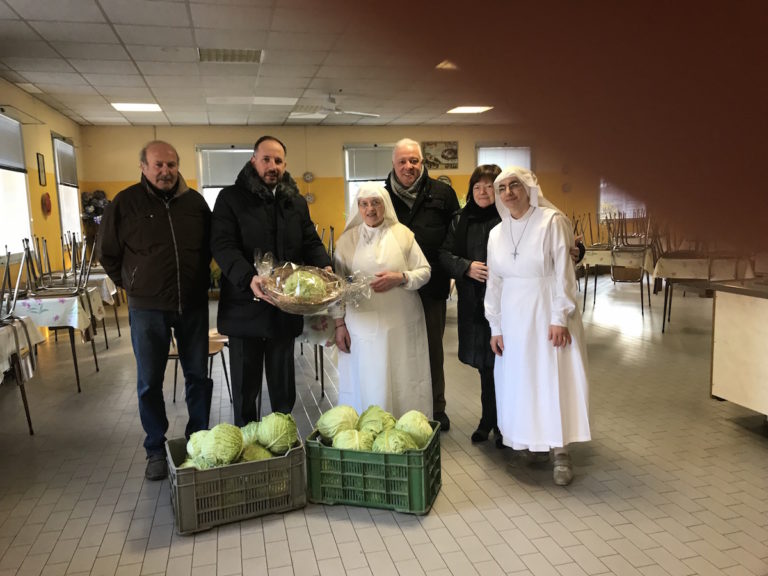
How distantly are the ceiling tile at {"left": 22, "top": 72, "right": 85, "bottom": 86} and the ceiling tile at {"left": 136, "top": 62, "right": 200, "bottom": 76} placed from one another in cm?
80

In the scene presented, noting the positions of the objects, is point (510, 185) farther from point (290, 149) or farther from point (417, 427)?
point (290, 149)

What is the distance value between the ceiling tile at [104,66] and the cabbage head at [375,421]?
504cm

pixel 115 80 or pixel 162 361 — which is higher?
pixel 115 80

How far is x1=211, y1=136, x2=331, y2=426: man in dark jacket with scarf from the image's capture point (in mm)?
2791

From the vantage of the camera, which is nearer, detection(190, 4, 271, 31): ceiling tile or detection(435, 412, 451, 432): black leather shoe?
detection(435, 412, 451, 432): black leather shoe

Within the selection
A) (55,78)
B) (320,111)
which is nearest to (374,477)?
(55,78)

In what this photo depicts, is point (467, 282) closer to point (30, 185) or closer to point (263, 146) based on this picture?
point (263, 146)

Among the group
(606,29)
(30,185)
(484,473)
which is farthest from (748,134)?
(30,185)

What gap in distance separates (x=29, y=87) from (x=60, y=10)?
9.54ft

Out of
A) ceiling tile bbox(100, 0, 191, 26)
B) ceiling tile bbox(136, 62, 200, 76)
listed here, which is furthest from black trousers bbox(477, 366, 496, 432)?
ceiling tile bbox(136, 62, 200, 76)

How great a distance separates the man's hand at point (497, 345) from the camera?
2734 mm

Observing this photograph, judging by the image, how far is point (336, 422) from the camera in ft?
8.22

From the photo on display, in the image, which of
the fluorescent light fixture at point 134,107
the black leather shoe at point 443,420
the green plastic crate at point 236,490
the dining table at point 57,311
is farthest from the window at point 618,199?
the fluorescent light fixture at point 134,107

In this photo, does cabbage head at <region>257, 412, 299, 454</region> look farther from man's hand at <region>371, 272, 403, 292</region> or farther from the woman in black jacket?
the woman in black jacket
